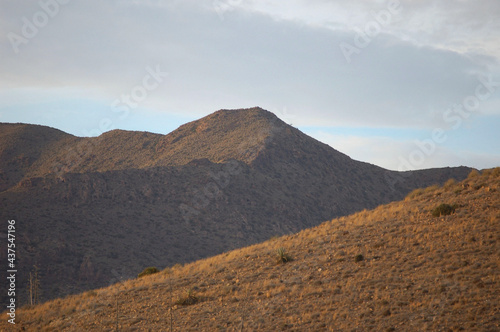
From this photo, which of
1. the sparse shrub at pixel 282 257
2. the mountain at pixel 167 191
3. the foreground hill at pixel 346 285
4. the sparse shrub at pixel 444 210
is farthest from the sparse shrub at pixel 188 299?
the mountain at pixel 167 191

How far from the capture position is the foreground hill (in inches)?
583

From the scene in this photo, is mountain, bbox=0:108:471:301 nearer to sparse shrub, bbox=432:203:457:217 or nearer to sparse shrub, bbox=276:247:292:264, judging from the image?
sparse shrub, bbox=276:247:292:264

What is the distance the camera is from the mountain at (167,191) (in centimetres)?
4822

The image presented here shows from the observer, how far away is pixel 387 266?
18.8 meters

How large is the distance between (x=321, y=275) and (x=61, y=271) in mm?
33731

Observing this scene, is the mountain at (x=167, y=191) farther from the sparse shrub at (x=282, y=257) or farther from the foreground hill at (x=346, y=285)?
the sparse shrub at (x=282, y=257)

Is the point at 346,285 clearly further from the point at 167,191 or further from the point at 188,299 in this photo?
the point at 167,191

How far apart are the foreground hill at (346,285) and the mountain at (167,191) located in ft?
63.3

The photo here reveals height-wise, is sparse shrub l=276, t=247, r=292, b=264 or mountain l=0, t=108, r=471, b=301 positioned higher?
mountain l=0, t=108, r=471, b=301


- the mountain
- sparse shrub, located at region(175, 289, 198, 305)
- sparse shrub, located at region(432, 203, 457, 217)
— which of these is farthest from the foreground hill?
the mountain

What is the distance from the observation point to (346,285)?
58.6 feet

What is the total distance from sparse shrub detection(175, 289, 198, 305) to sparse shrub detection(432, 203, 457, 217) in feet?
46.1

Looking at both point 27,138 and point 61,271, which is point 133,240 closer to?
point 61,271

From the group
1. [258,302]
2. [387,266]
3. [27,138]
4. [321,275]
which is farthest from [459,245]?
[27,138]
